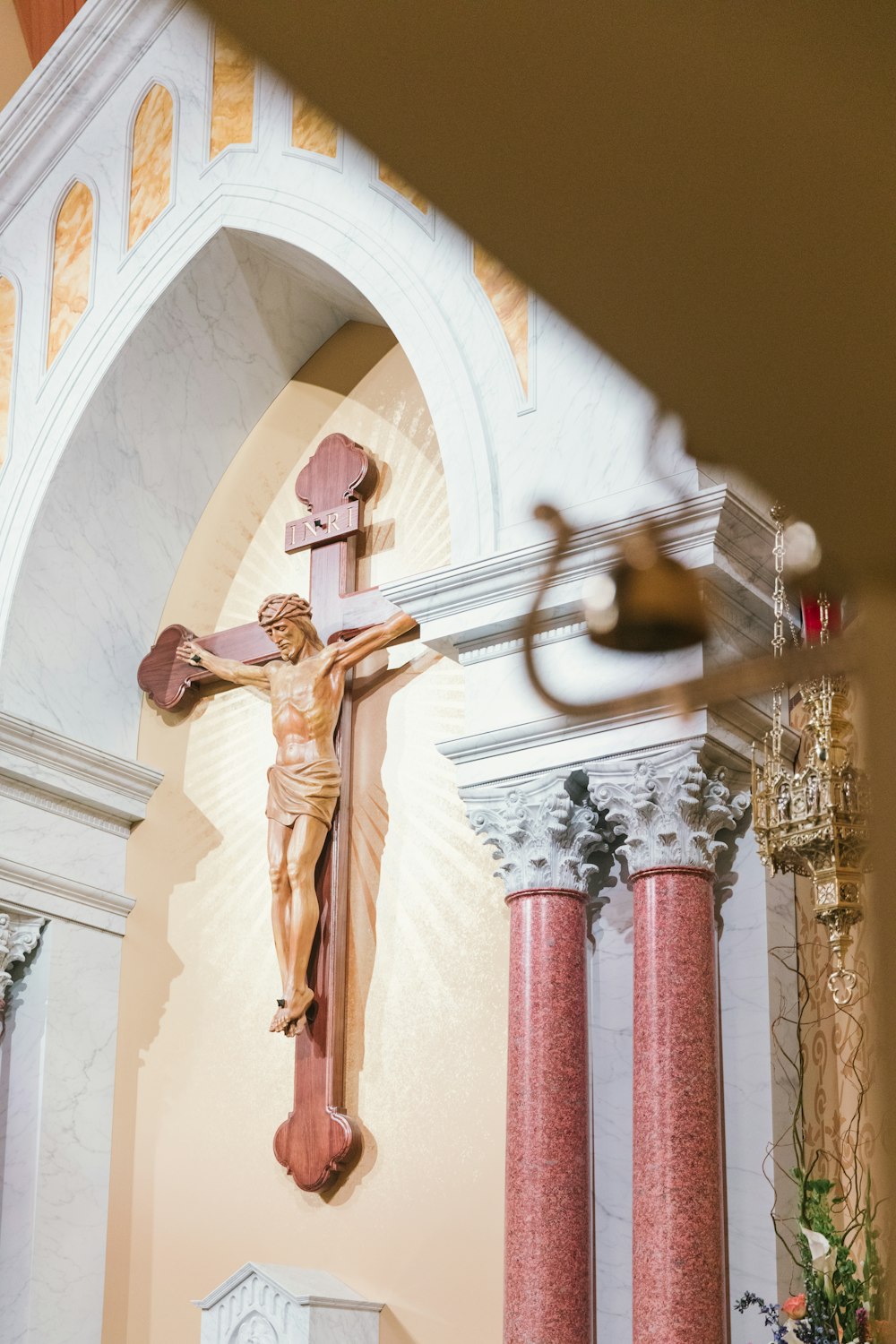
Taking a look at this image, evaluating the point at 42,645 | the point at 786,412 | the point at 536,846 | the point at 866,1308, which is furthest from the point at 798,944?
the point at 786,412

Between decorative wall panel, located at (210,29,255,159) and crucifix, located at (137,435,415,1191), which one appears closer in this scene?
crucifix, located at (137,435,415,1191)

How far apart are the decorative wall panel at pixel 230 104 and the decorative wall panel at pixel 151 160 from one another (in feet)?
0.84

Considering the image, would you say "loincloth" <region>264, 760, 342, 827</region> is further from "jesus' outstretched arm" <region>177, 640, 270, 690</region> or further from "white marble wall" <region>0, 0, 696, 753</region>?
"white marble wall" <region>0, 0, 696, 753</region>

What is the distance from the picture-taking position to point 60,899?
6.75 metres

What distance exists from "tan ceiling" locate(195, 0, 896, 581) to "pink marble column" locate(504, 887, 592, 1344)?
4309mm

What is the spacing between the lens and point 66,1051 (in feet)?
21.7

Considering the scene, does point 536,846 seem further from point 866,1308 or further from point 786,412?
point 786,412

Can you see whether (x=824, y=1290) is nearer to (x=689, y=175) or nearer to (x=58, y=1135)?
(x=58, y=1135)

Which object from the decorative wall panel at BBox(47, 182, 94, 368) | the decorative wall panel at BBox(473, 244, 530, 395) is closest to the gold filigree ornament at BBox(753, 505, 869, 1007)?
the decorative wall panel at BBox(473, 244, 530, 395)

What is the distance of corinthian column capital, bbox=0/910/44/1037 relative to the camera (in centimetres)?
653

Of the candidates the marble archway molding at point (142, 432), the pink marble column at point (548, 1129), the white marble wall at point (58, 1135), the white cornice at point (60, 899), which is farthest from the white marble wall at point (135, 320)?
the pink marble column at point (548, 1129)

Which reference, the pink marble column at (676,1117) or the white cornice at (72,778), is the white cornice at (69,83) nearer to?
the white cornice at (72,778)

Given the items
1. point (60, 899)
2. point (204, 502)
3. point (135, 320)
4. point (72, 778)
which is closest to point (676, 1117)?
point (60, 899)

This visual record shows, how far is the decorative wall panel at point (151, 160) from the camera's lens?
23.8ft
